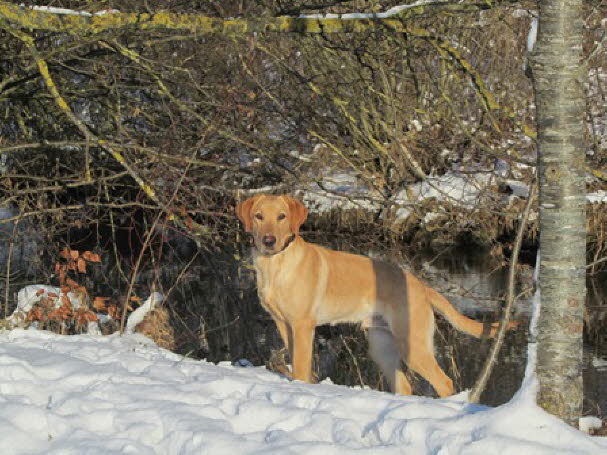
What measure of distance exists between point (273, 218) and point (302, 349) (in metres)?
0.97

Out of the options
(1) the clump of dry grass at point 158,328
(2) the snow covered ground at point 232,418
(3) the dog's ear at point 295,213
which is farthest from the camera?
(1) the clump of dry grass at point 158,328

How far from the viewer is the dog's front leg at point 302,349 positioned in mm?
5926

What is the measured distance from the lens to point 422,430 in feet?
11.9

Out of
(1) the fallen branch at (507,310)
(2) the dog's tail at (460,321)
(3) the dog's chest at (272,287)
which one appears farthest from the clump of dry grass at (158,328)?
(1) the fallen branch at (507,310)

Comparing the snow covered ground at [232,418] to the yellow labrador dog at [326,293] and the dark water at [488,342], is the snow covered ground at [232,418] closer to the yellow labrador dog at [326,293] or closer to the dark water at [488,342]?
the yellow labrador dog at [326,293]

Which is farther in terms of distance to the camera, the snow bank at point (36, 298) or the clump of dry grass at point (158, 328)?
the clump of dry grass at point (158, 328)

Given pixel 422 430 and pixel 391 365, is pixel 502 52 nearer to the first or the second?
pixel 391 365

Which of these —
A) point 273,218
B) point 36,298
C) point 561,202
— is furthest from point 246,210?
point 561,202

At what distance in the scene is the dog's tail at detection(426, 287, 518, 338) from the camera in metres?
5.87

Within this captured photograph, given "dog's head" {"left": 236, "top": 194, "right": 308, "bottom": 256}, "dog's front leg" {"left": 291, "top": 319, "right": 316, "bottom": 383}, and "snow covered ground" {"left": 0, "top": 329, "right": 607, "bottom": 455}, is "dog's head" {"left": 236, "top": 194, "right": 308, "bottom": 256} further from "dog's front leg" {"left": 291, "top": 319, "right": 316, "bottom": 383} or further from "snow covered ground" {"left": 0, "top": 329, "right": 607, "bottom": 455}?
"snow covered ground" {"left": 0, "top": 329, "right": 607, "bottom": 455}

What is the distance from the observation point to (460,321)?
19.6 feet

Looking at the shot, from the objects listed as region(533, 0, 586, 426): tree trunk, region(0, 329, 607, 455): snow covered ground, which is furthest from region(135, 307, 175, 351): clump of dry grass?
region(533, 0, 586, 426): tree trunk

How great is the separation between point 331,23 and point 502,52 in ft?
30.2

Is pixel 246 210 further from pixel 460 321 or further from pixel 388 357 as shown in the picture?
pixel 460 321
